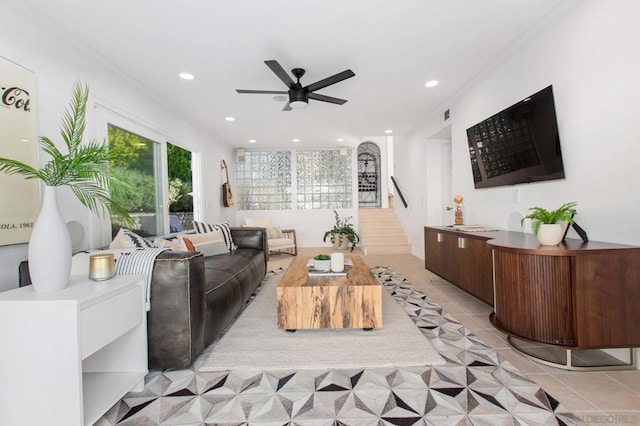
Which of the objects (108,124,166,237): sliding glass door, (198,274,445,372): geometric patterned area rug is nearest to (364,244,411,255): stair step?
(198,274,445,372): geometric patterned area rug

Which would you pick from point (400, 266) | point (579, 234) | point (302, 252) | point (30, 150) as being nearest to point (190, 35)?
point (30, 150)

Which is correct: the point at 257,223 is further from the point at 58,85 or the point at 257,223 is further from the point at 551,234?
the point at 551,234

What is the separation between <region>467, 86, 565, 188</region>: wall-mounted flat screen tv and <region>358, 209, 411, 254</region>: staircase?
289cm

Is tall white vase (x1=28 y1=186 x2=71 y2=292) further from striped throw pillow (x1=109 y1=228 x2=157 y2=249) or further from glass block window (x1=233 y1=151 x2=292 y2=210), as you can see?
glass block window (x1=233 y1=151 x2=292 y2=210)

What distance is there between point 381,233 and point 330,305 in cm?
443

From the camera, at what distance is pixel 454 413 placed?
1.38m

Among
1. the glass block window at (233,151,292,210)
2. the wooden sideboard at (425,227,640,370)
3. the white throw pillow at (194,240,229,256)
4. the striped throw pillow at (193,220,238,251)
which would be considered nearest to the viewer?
the wooden sideboard at (425,227,640,370)

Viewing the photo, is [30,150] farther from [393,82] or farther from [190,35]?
[393,82]

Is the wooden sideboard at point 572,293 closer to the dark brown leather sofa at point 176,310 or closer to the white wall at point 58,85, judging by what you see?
the dark brown leather sofa at point 176,310

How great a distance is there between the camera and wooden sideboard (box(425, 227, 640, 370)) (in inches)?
63.6

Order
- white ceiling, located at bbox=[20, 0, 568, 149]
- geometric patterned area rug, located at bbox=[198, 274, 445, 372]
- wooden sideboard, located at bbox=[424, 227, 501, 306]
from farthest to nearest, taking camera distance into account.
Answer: wooden sideboard, located at bbox=[424, 227, 501, 306], white ceiling, located at bbox=[20, 0, 568, 149], geometric patterned area rug, located at bbox=[198, 274, 445, 372]

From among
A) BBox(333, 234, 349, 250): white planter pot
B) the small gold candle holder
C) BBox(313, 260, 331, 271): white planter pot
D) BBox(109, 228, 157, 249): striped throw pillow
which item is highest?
BBox(109, 228, 157, 249): striped throw pillow

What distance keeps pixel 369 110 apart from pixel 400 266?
2.38m

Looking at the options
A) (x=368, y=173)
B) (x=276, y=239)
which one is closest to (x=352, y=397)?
(x=276, y=239)
